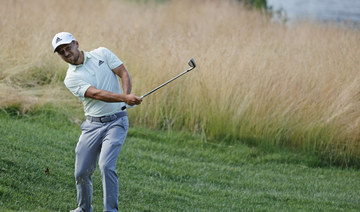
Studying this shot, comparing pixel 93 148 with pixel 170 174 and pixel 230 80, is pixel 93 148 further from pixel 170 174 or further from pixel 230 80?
pixel 230 80

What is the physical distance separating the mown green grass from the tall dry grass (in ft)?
1.15

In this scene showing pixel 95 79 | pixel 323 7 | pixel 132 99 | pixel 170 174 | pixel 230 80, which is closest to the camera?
pixel 132 99

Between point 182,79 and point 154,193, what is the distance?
3.63 m

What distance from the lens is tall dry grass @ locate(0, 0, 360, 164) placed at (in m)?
9.99

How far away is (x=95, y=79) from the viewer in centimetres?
616

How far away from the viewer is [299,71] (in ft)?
35.1

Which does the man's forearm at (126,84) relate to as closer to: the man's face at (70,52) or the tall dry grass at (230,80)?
the man's face at (70,52)

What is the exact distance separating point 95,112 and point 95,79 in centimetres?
32

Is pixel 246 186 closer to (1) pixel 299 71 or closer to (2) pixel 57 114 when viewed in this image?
(1) pixel 299 71

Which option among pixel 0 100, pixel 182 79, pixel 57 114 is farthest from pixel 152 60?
pixel 0 100

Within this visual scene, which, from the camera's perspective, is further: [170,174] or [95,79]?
[170,174]

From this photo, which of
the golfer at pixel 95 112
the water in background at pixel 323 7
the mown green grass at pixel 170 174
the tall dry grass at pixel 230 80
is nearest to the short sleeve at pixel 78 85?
the golfer at pixel 95 112

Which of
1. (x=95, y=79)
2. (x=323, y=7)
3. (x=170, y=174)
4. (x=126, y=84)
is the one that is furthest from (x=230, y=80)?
(x=323, y=7)

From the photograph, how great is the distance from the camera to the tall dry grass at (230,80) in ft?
32.8
